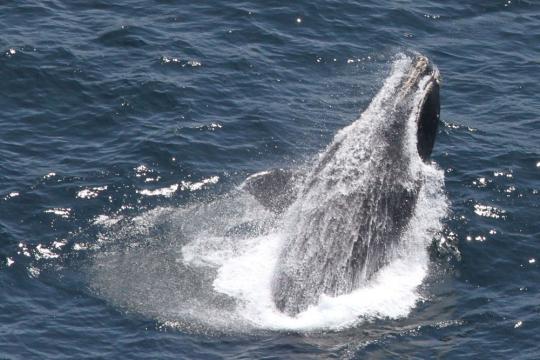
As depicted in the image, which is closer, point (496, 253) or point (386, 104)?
point (386, 104)

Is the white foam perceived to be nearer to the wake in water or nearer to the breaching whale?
the wake in water

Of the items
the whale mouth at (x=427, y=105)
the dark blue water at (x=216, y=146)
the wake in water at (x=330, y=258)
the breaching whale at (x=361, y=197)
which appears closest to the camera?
the dark blue water at (x=216, y=146)

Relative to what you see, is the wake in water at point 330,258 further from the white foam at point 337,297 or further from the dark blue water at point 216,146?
the dark blue water at point 216,146

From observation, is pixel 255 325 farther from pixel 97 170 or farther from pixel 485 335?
pixel 97 170

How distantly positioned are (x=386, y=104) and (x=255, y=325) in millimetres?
6794

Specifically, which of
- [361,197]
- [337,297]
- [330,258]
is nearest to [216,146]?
[361,197]

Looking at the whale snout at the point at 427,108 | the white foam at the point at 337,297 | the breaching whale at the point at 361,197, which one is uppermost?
the whale snout at the point at 427,108

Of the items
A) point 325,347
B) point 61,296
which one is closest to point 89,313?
point 61,296

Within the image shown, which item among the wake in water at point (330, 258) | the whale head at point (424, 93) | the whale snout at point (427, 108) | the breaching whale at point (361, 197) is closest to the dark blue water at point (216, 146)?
the wake in water at point (330, 258)

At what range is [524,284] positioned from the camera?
31953 mm

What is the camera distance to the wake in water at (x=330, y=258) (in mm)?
30047

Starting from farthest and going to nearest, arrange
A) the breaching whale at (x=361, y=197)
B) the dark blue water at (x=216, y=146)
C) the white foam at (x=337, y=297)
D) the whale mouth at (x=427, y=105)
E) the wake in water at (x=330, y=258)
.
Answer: the whale mouth at (x=427, y=105)
the breaching whale at (x=361, y=197)
the wake in water at (x=330, y=258)
the white foam at (x=337, y=297)
the dark blue water at (x=216, y=146)

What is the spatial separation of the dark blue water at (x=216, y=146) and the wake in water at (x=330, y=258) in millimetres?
208

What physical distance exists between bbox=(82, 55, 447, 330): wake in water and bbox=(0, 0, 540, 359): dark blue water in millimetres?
208
